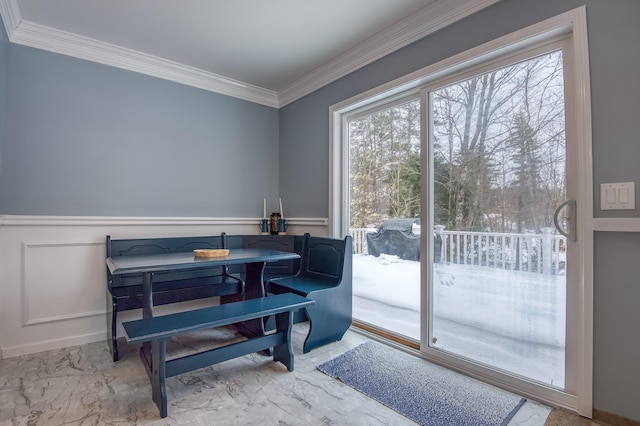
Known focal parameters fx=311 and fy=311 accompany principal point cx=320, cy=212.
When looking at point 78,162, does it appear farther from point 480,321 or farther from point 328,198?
point 480,321

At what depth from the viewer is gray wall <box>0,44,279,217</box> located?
246 cm

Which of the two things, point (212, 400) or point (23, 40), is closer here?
point (212, 400)

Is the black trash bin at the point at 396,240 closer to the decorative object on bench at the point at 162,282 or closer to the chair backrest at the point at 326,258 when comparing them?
the chair backrest at the point at 326,258

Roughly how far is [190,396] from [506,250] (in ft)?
7.00

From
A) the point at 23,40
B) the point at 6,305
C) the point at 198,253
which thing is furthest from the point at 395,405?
the point at 23,40

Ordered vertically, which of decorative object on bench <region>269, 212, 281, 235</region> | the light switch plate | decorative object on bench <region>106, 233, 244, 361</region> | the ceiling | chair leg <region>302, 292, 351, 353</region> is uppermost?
the ceiling

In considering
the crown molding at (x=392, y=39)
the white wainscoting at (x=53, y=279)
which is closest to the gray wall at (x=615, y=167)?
the crown molding at (x=392, y=39)

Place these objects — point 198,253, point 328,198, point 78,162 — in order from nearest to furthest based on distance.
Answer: point 198,253 → point 78,162 → point 328,198

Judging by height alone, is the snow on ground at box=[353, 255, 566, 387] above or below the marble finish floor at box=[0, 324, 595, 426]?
above

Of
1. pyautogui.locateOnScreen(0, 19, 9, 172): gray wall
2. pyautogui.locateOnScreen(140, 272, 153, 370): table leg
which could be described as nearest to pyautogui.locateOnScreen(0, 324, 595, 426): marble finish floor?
pyautogui.locateOnScreen(140, 272, 153, 370): table leg

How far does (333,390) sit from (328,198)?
1.79m

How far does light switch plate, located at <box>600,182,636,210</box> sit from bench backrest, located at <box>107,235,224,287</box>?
2.89 meters

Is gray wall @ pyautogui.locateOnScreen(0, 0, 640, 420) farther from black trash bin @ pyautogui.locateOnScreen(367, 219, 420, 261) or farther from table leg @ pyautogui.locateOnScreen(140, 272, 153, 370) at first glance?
table leg @ pyautogui.locateOnScreen(140, 272, 153, 370)

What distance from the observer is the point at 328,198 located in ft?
10.5
